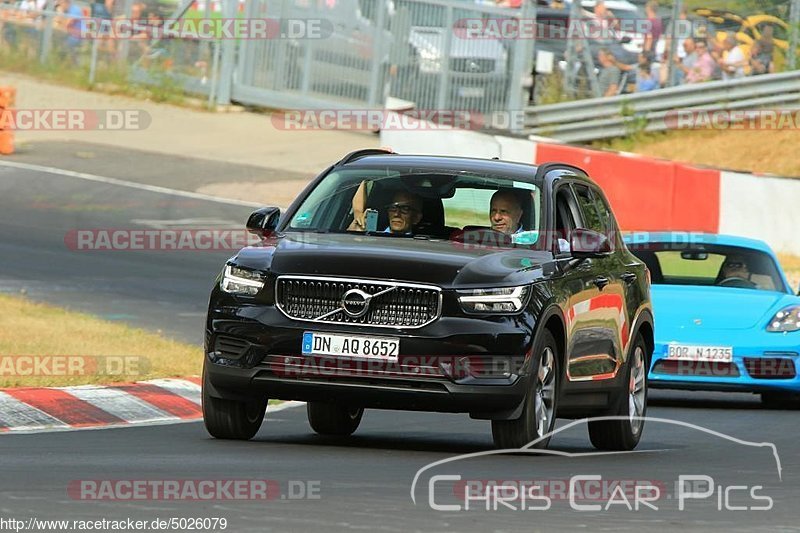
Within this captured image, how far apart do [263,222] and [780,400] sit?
20.5 feet

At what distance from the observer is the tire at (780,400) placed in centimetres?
1493

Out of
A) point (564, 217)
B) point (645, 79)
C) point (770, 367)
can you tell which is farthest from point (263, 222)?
point (645, 79)

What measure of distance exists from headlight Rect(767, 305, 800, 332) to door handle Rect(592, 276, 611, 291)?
13.5ft

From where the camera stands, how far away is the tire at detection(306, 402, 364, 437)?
35.9 ft

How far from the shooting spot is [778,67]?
31.8 m

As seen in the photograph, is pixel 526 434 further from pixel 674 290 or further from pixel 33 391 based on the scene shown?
pixel 674 290

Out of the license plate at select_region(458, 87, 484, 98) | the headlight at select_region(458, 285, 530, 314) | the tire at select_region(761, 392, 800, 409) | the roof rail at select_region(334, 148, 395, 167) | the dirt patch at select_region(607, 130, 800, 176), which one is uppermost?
the roof rail at select_region(334, 148, 395, 167)

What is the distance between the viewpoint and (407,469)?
873 centimetres

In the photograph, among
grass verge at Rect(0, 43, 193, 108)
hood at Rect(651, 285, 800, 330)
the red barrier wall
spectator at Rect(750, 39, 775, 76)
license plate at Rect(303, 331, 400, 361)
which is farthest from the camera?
grass verge at Rect(0, 43, 193, 108)

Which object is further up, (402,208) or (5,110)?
(402,208)

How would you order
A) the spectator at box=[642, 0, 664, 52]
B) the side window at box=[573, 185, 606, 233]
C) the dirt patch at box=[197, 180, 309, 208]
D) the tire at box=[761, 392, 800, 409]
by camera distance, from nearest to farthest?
the side window at box=[573, 185, 606, 233] → the tire at box=[761, 392, 800, 409] → the dirt patch at box=[197, 180, 309, 208] → the spectator at box=[642, 0, 664, 52]

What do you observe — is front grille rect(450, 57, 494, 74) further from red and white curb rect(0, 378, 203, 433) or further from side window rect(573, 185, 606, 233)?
side window rect(573, 185, 606, 233)

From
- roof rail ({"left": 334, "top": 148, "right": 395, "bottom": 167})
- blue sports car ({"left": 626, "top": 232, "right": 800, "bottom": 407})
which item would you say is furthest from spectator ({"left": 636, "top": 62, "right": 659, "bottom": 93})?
roof rail ({"left": 334, "top": 148, "right": 395, "bottom": 167})

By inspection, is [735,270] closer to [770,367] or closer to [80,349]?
[770,367]
